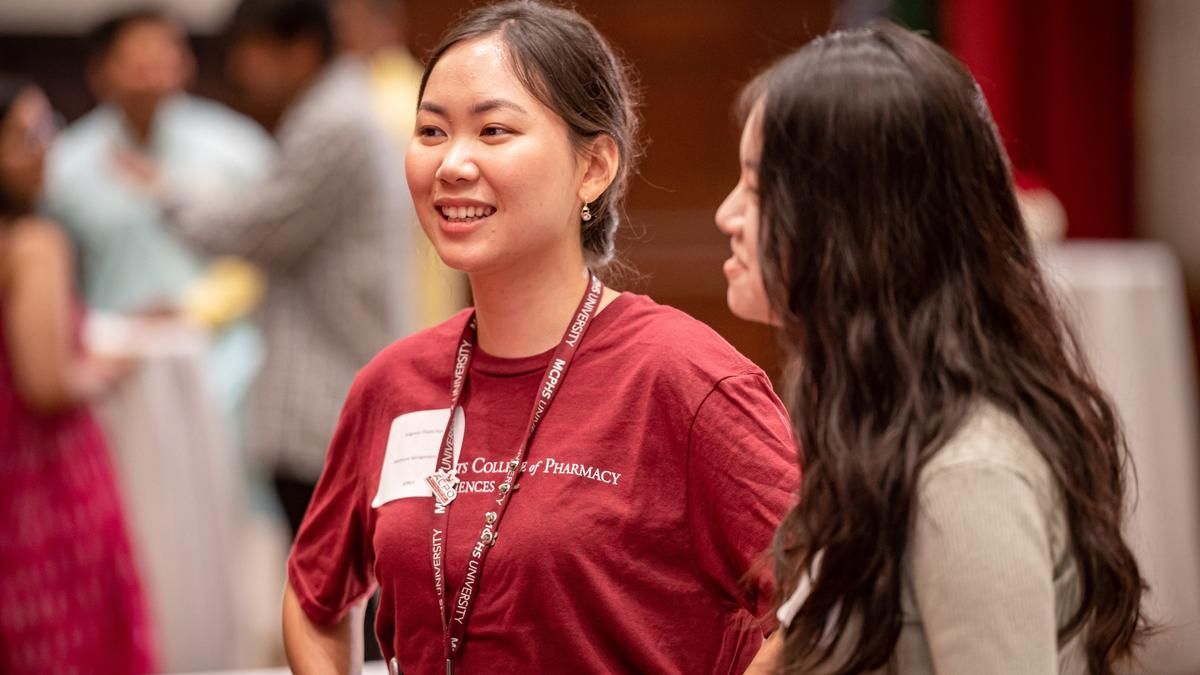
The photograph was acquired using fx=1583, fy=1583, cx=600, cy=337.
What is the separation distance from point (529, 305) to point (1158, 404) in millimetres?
2926

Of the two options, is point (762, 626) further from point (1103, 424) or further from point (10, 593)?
point (10, 593)

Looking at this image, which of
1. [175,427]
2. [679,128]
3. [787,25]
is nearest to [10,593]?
[175,427]

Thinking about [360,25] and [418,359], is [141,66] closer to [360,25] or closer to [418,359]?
A: [360,25]

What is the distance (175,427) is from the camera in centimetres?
380

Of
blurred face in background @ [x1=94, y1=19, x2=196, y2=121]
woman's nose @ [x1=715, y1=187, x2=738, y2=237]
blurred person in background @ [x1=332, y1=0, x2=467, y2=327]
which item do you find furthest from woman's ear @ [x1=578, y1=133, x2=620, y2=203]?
blurred face in background @ [x1=94, y1=19, x2=196, y2=121]

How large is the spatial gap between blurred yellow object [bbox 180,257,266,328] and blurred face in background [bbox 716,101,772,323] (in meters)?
3.00

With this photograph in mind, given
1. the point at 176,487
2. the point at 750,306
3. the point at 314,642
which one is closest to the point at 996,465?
the point at 750,306

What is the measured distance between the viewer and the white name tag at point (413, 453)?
161cm

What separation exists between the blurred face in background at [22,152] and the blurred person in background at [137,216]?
0.79 meters

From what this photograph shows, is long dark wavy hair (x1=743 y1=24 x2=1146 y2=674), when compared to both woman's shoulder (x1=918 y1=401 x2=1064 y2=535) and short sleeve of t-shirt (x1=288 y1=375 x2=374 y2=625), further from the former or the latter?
short sleeve of t-shirt (x1=288 y1=375 x2=374 y2=625)

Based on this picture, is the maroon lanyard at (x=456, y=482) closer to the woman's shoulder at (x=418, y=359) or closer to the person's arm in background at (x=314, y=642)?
the woman's shoulder at (x=418, y=359)

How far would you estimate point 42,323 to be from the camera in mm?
3453

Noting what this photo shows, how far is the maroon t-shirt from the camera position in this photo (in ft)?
4.91

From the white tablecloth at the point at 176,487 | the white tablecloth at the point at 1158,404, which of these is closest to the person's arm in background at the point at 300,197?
the white tablecloth at the point at 176,487
